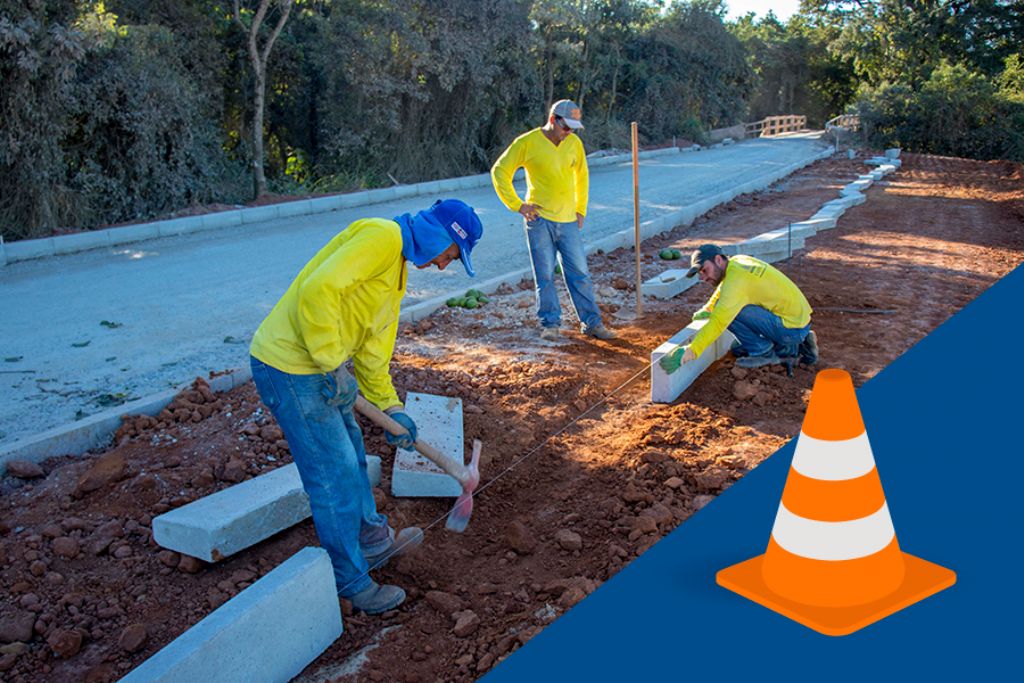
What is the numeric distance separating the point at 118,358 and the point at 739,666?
5471 mm

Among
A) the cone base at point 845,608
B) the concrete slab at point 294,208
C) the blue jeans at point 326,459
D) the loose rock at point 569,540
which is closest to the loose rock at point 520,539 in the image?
the loose rock at point 569,540

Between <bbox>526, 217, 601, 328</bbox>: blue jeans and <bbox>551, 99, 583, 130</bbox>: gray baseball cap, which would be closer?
<bbox>551, 99, 583, 130</bbox>: gray baseball cap

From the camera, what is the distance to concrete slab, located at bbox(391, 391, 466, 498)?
4.55 metres

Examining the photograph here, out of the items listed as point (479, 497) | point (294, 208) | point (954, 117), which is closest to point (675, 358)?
point (479, 497)

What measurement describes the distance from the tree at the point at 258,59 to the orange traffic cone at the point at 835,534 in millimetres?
13868

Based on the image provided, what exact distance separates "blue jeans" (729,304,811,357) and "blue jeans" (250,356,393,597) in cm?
323

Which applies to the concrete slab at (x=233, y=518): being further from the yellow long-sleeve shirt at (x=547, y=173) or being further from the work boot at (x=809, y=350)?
the work boot at (x=809, y=350)

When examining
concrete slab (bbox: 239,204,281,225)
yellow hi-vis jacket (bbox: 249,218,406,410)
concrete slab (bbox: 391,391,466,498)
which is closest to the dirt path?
concrete slab (bbox: 391,391,466,498)

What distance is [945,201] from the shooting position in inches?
614

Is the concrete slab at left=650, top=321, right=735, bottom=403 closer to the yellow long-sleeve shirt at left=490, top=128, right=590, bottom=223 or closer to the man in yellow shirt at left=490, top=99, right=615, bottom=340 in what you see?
the man in yellow shirt at left=490, top=99, right=615, bottom=340

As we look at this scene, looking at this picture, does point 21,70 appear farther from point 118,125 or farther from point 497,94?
point 497,94

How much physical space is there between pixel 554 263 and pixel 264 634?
446 cm

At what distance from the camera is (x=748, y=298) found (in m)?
5.78

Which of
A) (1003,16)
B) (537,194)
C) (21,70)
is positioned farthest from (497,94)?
(1003,16)
